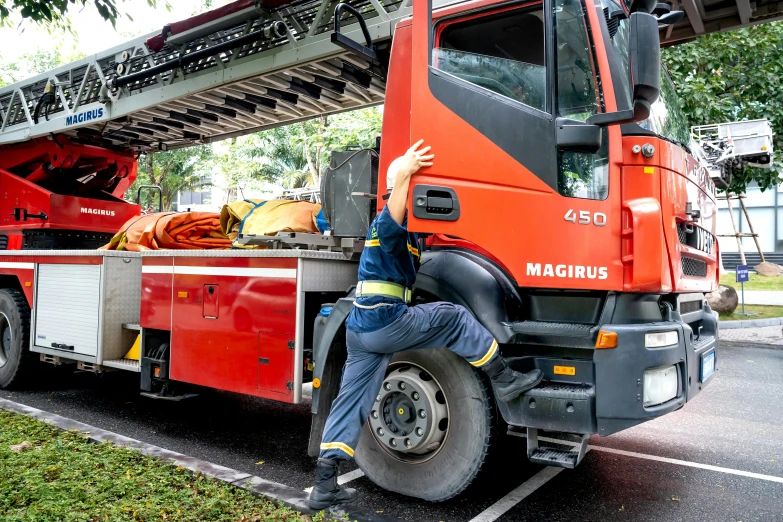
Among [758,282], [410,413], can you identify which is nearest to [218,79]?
[410,413]

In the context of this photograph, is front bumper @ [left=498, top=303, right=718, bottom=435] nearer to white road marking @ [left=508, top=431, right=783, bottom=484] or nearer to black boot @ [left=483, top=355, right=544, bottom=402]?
black boot @ [left=483, top=355, right=544, bottom=402]

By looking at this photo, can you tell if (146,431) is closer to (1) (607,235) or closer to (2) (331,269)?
(2) (331,269)

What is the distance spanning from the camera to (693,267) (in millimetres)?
3807

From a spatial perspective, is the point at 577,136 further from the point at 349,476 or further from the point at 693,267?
the point at 349,476

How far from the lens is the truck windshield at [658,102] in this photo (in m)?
3.41

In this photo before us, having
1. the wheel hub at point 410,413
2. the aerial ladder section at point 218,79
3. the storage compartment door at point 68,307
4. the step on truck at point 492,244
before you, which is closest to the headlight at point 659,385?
the step on truck at point 492,244

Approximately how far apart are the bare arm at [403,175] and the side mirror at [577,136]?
67 cm

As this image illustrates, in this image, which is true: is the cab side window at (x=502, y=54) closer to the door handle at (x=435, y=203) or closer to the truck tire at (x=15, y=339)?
the door handle at (x=435, y=203)

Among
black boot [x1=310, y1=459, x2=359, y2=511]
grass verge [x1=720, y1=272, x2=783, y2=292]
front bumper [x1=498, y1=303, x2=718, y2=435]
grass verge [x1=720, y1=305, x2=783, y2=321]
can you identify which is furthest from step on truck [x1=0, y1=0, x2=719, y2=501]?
grass verge [x1=720, y1=272, x2=783, y2=292]

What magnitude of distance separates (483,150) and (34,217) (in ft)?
19.7

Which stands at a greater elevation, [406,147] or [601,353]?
[406,147]

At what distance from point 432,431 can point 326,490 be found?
2.15 feet

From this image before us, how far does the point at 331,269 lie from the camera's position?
435 centimetres

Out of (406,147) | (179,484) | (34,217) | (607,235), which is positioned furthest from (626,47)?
(34,217)
